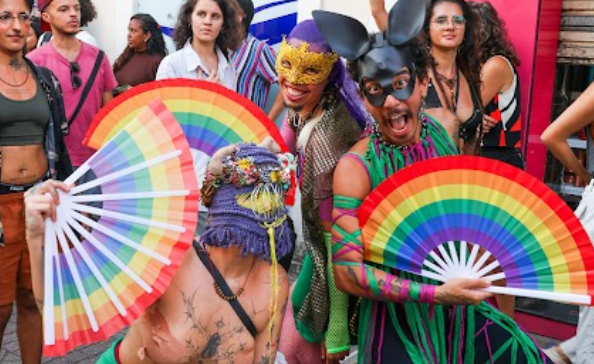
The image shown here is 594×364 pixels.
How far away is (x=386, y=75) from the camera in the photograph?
2.76 metres

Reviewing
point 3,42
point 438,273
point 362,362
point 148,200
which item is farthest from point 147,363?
point 3,42

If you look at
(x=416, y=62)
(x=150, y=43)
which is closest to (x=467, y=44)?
(x=416, y=62)

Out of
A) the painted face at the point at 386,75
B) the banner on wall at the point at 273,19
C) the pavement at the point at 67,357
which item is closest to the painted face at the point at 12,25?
the pavement at the point at 67,357

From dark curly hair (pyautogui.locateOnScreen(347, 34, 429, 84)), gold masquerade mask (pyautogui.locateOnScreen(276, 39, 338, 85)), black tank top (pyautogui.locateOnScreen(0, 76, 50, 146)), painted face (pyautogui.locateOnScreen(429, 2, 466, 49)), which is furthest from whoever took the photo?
painted face (pyautogui.locateOnScreen(429, 2, 466, 49))

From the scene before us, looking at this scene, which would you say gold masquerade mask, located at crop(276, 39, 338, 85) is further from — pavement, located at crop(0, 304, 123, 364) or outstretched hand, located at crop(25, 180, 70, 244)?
pavement, located at crop(0, 304, 123, 364)

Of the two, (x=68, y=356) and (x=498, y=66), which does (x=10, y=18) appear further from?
(x=498, y=66)

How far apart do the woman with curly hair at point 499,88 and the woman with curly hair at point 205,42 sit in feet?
5.57

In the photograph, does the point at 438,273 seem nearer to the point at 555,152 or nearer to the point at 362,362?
the point at 362,362

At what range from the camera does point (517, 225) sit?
2.60m

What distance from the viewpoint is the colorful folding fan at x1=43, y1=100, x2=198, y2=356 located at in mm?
2148

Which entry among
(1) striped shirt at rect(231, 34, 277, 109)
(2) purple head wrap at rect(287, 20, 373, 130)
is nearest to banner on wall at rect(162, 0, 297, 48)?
(1) striped shirt at rect(231, 34, 277, 109)

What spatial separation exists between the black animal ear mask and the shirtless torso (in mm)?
816

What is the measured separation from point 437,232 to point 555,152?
55.0 inches

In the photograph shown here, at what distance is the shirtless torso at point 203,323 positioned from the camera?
7.87 ft
